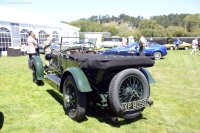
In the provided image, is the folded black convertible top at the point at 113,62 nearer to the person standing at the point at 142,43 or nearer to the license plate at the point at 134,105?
the license plate at the point at 134,105

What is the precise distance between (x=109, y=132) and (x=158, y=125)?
966 mm

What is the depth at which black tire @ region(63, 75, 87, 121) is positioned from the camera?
3639 millimetres

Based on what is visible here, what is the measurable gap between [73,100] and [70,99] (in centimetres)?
9

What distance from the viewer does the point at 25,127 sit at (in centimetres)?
362

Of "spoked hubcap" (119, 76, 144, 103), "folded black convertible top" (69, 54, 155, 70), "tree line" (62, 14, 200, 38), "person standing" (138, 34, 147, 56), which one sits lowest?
"spoked hubcap" (119, 76, 144, 103)

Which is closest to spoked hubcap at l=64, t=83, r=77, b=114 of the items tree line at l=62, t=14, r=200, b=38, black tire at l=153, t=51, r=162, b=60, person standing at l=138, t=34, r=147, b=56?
person standing at l=138, t=34, r=147, b=56

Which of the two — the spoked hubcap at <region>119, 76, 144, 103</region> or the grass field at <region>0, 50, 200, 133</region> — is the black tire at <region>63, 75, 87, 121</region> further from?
the spoked hubcap at <region>119, 76, 144, 103</region>

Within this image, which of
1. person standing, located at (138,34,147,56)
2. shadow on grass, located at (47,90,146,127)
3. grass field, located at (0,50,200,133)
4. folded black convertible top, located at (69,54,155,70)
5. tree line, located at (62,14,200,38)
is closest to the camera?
folded black convertible top, located at (69,54,155,70)

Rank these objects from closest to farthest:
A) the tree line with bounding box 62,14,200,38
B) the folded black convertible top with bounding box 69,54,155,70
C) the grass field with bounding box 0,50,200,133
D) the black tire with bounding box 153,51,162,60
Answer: the folded black convertible top with bounding box 69,54,155,70 → the grass field with bounding box 0,50,200,133 → the black tire with bounding box 153,51,162,60 → the tree line with bounding box 62,14,200,38

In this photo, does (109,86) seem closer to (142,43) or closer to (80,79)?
(80,79)

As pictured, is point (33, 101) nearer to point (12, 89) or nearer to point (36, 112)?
point (36, 112)

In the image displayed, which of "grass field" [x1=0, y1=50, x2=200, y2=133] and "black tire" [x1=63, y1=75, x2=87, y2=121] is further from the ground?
"black tire" [x1=63, y1=75, x2=87, y2=121]

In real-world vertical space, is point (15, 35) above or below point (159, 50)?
above

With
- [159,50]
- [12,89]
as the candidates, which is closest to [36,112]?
[12,89]
